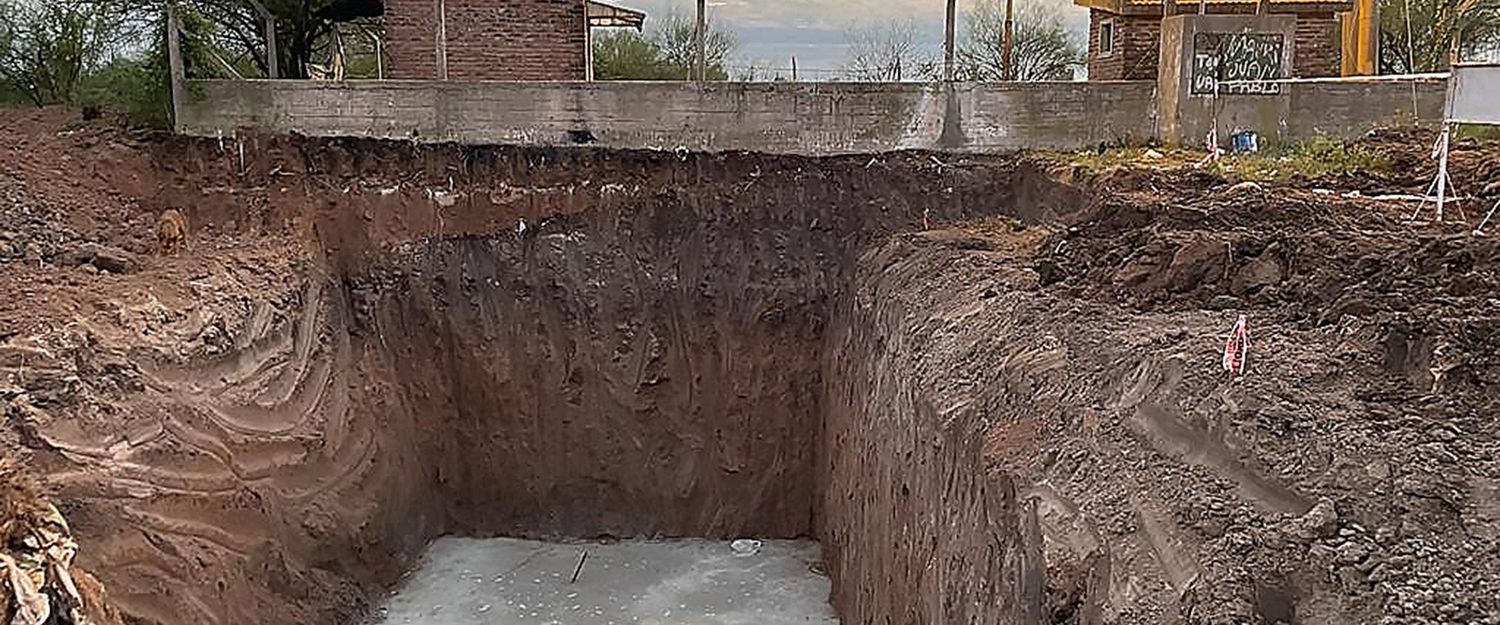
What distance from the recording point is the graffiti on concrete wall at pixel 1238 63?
12141 mm

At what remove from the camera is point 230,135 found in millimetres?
12234

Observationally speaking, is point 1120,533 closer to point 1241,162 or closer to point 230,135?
point 1241,162

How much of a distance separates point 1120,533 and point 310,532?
681 centimetres

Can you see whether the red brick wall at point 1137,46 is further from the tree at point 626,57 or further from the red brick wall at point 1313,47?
the tree at point 626,57

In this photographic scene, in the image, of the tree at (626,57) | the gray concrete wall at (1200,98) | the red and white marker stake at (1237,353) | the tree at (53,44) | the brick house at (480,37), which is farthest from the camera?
the tree at (626,57)

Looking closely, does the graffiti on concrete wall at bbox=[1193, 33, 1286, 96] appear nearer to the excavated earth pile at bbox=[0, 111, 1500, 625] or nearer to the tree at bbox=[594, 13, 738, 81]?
the excavated earth pile at bbox=[0, 111, 1500, 625]

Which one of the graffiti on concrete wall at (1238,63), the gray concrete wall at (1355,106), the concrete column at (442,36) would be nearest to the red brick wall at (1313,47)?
→ the graffiti on concrete wall at (1238,63)

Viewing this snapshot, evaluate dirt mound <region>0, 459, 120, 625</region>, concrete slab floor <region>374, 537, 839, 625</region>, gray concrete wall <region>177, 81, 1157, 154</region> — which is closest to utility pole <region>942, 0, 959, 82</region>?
gray concrete wall <region>177, 81, 1157, 154</region>

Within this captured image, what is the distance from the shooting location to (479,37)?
13.6m

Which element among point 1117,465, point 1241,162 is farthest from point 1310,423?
point 1241,162

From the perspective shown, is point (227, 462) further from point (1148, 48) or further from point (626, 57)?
point (626, 57)

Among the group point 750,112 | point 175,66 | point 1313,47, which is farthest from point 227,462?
point 1313,47

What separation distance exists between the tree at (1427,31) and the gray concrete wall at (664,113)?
9.14 metres

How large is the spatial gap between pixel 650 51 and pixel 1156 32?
29.9ft
